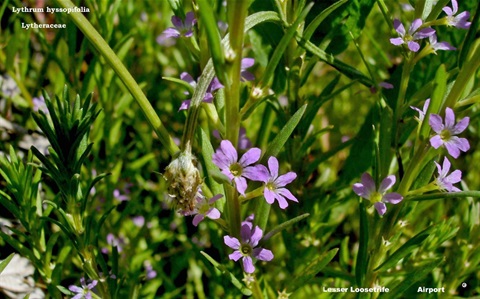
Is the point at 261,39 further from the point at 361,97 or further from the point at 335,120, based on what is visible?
the point at 361,97

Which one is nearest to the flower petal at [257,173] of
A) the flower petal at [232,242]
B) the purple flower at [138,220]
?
the flower petal at [232,242]

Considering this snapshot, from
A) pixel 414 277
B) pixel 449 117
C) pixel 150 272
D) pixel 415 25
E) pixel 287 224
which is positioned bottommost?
pixel 150 272

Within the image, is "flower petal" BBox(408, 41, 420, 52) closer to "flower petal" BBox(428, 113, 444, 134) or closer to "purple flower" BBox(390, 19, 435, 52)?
"purple flower" BBox(390, 19, 435, 52)

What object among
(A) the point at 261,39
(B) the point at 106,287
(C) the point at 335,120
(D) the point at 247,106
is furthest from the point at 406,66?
(C) the point at 335,120

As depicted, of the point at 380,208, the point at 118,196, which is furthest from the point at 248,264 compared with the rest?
the point at 118,196

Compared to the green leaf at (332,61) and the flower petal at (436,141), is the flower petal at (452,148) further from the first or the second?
the green leaf at (332,61)

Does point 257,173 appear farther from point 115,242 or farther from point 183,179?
point 115,242
